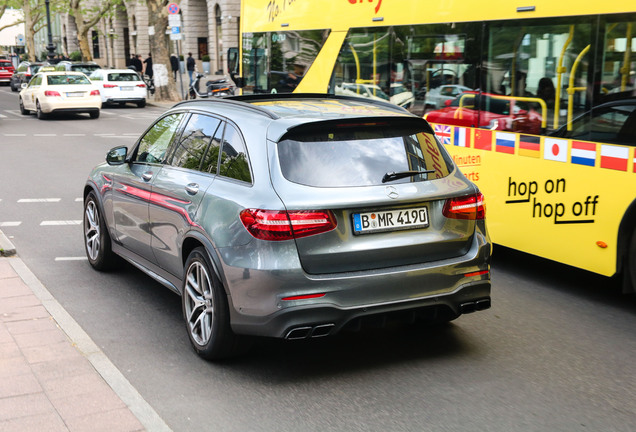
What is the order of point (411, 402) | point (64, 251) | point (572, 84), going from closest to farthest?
point (411, 402) < point (572, 84) < point (64, 251)

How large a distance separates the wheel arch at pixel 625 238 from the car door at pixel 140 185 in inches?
130

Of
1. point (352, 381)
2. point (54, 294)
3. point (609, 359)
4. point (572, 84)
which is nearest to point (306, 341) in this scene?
point (352, 381)

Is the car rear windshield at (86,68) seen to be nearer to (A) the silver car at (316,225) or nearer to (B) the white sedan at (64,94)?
(B) the white sedan at (64,94)

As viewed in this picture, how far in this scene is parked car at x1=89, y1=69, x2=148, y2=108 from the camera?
31703 millimetres

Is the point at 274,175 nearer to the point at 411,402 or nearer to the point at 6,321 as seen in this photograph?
the point at 411,402

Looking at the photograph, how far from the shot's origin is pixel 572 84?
254 inches

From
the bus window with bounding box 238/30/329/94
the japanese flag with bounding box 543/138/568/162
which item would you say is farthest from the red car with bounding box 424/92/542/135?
the bus window with bounding box 238/30/329/94

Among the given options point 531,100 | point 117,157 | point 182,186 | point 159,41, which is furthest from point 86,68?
point 182,186

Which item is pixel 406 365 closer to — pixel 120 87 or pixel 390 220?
pixel 390 220

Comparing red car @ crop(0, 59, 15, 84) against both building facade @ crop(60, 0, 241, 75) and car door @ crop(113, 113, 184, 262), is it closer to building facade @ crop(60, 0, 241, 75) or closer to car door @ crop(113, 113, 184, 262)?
building facade @ crop(60, 0, 241, 75)

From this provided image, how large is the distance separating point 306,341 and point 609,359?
6.24 feet

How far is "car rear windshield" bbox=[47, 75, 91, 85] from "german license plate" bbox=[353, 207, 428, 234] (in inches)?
923

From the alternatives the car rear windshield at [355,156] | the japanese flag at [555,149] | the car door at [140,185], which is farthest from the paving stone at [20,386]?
the japanese flag at [555,149]

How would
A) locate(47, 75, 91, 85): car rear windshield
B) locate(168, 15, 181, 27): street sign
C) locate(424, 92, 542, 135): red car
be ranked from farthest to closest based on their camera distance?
1. locate(168, 15, 181, 27): street sign
2. locate(47, 75, 91, 85): car rear windshield
3. locate(424, 92, 542, 135): red car
